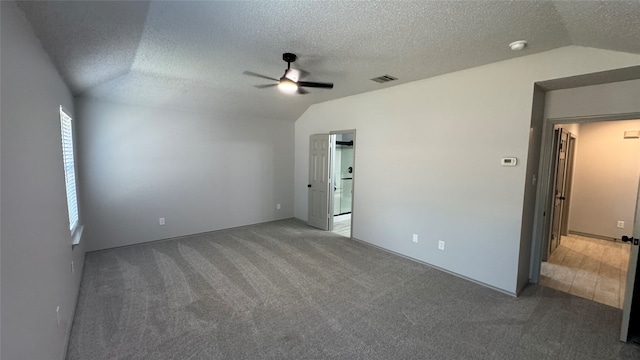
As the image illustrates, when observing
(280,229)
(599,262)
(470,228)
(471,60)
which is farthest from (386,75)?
(599,262)

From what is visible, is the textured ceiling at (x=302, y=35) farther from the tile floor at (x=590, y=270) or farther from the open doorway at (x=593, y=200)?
the tile floor at (x=590, y=270)

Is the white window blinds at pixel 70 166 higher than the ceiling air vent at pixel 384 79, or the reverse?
the ceiling air vent at pixel 384 79

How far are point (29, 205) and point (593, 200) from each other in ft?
25.6

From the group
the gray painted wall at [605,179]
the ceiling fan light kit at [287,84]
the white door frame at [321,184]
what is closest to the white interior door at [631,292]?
the ceiling fan light kit at [287,84]

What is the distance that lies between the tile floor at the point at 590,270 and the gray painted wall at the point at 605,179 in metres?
0.37

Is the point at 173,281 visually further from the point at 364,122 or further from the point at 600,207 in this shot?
the point at 600,207

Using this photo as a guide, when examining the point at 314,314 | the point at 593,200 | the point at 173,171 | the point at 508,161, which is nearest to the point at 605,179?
the point at 593,200

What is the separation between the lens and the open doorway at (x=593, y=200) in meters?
4.05

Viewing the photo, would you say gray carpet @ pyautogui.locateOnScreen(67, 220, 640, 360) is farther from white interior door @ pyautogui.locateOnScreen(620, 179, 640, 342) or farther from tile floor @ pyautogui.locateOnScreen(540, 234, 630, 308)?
tile floor @ pyautogui.locateOnScreen(540, 234, 630, 308)

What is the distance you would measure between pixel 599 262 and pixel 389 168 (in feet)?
11.2

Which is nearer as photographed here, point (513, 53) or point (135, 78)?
point (513, 53)

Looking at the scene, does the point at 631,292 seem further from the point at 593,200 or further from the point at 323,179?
the point at 323,179

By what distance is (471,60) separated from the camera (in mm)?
3031

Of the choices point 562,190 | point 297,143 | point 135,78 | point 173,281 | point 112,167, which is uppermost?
point 135,78
